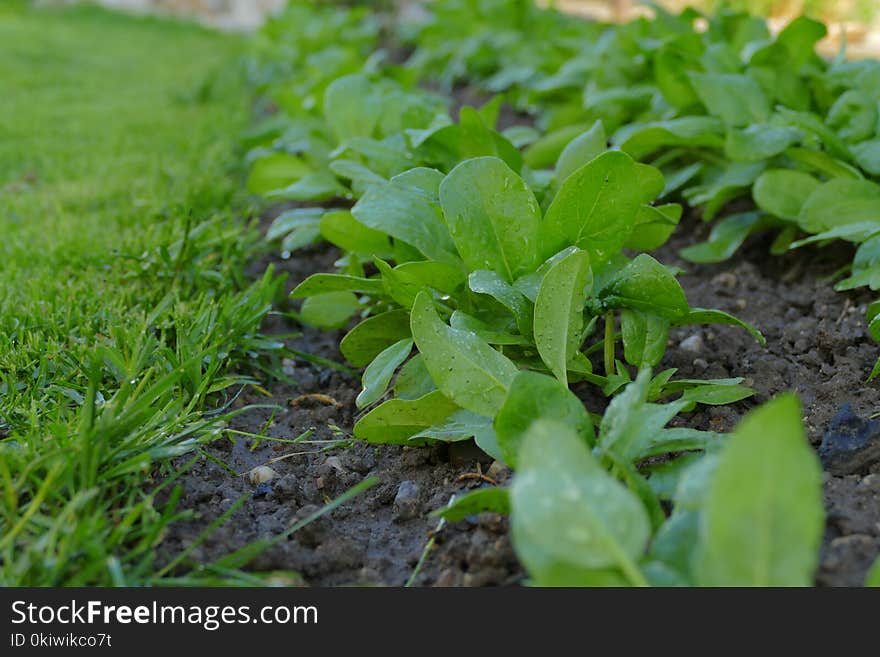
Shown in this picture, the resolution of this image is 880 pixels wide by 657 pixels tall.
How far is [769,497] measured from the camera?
755 millimetres

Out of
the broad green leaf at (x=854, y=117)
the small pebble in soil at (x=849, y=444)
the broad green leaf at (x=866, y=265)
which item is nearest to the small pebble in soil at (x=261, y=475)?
the small pebble in soil at (x=849, y=444)

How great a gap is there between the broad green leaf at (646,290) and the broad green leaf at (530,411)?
0.35 meters

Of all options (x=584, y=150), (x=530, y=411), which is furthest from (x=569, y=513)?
(x=584, y=150)

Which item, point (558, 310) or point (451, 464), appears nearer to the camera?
point (558, 310)

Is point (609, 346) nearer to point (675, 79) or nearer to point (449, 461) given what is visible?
point (449, 461)

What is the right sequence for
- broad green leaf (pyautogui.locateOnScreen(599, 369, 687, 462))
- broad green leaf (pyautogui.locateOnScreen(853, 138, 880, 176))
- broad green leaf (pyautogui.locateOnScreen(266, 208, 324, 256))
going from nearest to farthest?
1. broad green leaf (pyautogui.locateOnScreen(599, 369, 687, 462))
2. broad green leaf (pyautogui.locateOnScreen(853, 138, 880, 176))
3. broad green leaf (pyautogui.locateOnScreen(266, 208, 324, 256))

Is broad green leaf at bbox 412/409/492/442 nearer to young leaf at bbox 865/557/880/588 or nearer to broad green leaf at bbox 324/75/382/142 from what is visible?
young leaf at bbox 865/557/880/588

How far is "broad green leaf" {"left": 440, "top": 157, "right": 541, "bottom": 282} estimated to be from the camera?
144cm

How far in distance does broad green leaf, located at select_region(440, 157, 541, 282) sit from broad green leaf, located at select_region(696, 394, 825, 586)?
761 millimetres

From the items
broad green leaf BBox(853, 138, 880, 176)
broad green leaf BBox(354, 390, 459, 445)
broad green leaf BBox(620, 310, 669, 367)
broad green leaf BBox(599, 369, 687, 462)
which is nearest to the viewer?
broad green leaf BBox(599, 369, 687, 462)

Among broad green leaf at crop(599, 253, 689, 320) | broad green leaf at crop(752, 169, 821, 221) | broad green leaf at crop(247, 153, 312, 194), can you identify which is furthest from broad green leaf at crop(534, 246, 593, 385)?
broad green leaf at crop(247, 153, 312, 194)

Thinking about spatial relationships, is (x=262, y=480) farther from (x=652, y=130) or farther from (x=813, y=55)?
(x=813, y=55)

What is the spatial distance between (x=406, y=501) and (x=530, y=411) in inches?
11.5

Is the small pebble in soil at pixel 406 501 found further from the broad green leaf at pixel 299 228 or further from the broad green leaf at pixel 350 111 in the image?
the broad green leaf at pixel 350 111
